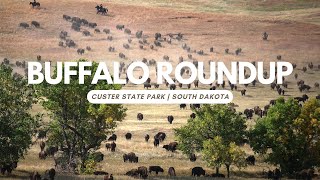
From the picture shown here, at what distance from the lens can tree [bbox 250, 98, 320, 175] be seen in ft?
167

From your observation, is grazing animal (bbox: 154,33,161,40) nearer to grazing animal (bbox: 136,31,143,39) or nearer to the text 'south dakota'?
grazing animal (bbox: 136,31,143,39)

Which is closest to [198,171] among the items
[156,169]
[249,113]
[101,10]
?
[156,169]

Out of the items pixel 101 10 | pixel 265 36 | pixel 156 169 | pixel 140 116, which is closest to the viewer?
pixel 156 169

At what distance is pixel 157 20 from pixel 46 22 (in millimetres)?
24898

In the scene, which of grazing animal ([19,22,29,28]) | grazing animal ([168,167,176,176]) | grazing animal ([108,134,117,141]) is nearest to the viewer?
grazing animal ([168,167,176,176])

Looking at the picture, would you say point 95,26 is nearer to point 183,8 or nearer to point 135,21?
point 135,21

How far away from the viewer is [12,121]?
157 ft

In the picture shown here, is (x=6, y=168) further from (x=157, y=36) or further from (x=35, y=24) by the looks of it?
(x=35, y=24)

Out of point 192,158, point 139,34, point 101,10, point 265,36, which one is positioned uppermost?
point 101,10

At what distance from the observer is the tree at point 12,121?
46375 mm

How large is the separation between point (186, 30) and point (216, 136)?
7975 centimetres

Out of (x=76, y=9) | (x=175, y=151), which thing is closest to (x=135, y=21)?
(x=76, y=9)

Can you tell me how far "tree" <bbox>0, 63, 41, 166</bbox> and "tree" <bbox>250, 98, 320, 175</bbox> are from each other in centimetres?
1996

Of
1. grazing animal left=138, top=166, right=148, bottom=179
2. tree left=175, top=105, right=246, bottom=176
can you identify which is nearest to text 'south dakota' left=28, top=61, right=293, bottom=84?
tree left=175, top=105, right=246, bottom=176
